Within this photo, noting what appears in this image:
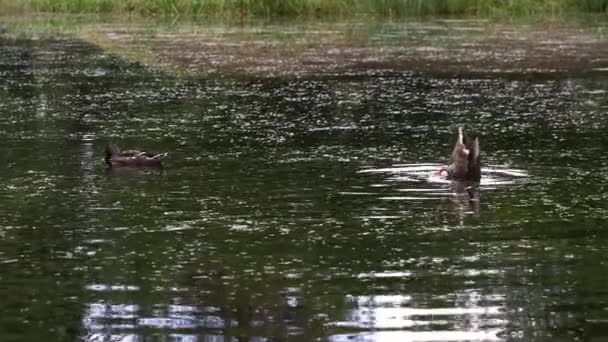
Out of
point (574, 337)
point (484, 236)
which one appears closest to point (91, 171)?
point (484, 236)

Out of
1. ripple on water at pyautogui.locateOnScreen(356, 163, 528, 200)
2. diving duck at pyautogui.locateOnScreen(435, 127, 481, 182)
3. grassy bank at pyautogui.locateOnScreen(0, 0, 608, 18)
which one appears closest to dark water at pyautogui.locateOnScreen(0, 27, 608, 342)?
ripple on water at pyautogui.locateOnScreen(356, 163, 528, 200)

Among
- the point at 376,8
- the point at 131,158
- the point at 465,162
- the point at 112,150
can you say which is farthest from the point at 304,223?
the point at 376,8

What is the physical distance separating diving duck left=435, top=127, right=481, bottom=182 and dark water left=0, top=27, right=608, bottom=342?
15 centimetres

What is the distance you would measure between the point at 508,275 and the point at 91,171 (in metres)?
5.96

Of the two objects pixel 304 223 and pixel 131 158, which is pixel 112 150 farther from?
pixel 304 223

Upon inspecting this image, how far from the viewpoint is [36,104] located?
794 inches

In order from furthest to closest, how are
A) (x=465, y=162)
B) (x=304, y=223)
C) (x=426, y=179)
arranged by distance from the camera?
(x=426, y=179) < (x=465, y=162) < (x=304, y=223)

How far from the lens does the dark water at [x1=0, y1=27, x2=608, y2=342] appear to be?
7.78 metres

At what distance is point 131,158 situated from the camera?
45.1ft

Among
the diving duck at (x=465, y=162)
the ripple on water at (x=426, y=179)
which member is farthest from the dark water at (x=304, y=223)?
the diving duck at (x=465, y=162)

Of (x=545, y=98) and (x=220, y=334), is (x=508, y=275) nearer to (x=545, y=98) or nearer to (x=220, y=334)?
(x=220, y=334)

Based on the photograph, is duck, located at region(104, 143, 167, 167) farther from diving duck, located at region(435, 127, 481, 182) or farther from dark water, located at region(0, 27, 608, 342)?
diving duck, located at region(435, 127, 481, 182)

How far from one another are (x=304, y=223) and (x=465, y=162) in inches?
97.3

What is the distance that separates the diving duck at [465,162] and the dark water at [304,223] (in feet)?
0.50
